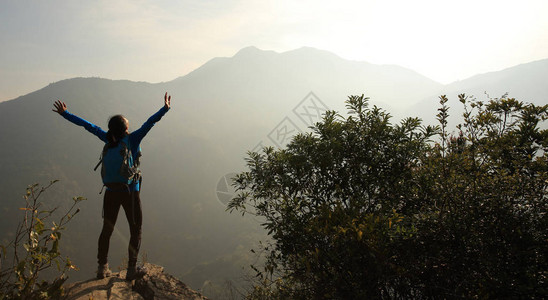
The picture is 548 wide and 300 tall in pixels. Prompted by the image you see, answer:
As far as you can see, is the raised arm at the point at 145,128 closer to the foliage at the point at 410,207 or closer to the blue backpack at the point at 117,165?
the blue backpack at the point at 117,165

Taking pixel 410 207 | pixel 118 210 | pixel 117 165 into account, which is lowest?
pixel 410 207

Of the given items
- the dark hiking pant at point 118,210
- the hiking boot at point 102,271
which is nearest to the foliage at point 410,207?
the dark hiking pant at point 118,210

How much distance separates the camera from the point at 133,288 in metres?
4.67

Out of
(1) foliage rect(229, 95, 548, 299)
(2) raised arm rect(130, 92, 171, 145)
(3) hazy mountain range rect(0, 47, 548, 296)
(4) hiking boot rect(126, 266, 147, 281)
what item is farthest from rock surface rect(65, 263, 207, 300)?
(3) hazy mountain range rect(0, 47, 548, 296)

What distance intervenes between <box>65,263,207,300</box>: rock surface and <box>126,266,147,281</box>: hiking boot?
2.3 inches

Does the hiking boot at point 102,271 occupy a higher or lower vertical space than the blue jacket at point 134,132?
lower

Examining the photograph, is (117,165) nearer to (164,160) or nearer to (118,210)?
(118,210)

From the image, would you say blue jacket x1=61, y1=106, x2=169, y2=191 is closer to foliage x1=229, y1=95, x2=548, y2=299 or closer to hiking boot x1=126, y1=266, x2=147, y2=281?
hiking boot x1=126, y1=266, x2=147, y2=281

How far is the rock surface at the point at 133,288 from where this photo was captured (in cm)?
408

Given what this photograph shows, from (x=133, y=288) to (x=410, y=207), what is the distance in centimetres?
436

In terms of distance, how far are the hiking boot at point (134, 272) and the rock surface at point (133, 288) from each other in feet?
0.19

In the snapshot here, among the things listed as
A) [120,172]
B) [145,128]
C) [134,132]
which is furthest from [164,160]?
[120,172]

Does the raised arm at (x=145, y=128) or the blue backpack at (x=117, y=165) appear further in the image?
the raised arm at (x=145, y=128)

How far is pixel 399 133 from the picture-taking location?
4.55m
